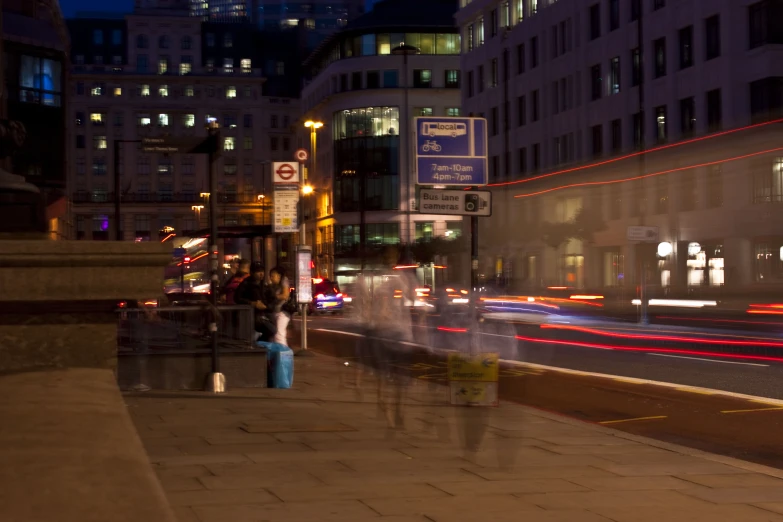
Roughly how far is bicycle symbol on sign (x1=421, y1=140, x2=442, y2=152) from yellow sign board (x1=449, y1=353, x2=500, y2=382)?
2454 mm

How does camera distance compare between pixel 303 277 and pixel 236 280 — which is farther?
pixel 303 277

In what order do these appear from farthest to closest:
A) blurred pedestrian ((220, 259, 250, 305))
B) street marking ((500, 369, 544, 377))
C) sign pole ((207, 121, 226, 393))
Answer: blurred pedestrian ((220, 259, 250, 305)) → street marking ((500, 369, 544, 377)) → sign pole ((207, 121, 226, 393))

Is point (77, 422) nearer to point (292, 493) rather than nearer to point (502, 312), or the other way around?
point (292, 493)

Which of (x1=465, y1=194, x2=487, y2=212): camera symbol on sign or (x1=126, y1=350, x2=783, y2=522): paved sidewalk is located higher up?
(x1=465, y1=194, x2=487, y2=212): camera symbol on sign

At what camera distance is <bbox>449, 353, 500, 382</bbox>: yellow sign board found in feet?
43.9

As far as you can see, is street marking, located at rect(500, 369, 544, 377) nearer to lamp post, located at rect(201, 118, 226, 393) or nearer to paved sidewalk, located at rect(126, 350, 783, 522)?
A: lamp post, located at rect(201, 118, 226, 393)

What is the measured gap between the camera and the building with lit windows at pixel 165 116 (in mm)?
138000

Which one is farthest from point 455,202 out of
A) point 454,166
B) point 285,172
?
point 285,172

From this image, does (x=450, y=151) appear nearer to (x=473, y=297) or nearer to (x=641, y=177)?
(x=473, y=297)

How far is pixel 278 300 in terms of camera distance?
18.2m

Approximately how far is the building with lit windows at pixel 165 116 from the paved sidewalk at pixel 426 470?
126 m

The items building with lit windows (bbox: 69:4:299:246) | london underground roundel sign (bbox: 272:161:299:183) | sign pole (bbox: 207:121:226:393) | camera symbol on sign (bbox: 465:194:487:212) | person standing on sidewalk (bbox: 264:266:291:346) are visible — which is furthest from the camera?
building with lit windows (bbox: 69:4:299:246)

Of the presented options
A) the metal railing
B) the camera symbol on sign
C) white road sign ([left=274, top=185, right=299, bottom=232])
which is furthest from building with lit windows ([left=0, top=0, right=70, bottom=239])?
the camera symbol on sign

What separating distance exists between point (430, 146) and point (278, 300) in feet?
17.8
